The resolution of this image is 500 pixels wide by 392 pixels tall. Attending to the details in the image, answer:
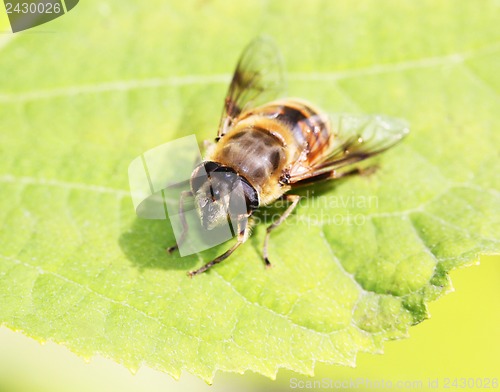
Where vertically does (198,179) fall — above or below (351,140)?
above

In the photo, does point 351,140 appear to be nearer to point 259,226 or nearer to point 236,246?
point 259,226

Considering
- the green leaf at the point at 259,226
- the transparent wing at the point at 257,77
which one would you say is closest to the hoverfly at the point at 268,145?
the transparent wing at the point at 257,77

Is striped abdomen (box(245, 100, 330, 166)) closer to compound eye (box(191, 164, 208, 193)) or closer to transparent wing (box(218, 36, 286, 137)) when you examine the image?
transparent wing (box(218, 36, 286, 137))

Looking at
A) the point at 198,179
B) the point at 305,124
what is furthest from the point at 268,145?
the point at 198,179

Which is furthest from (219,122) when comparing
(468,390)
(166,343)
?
(468,390)

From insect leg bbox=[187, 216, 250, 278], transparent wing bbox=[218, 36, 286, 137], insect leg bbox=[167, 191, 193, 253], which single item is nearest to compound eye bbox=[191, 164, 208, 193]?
insect leg bbox=[167, 191, 193, 253]

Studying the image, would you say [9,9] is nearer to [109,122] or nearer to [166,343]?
[109,122]
